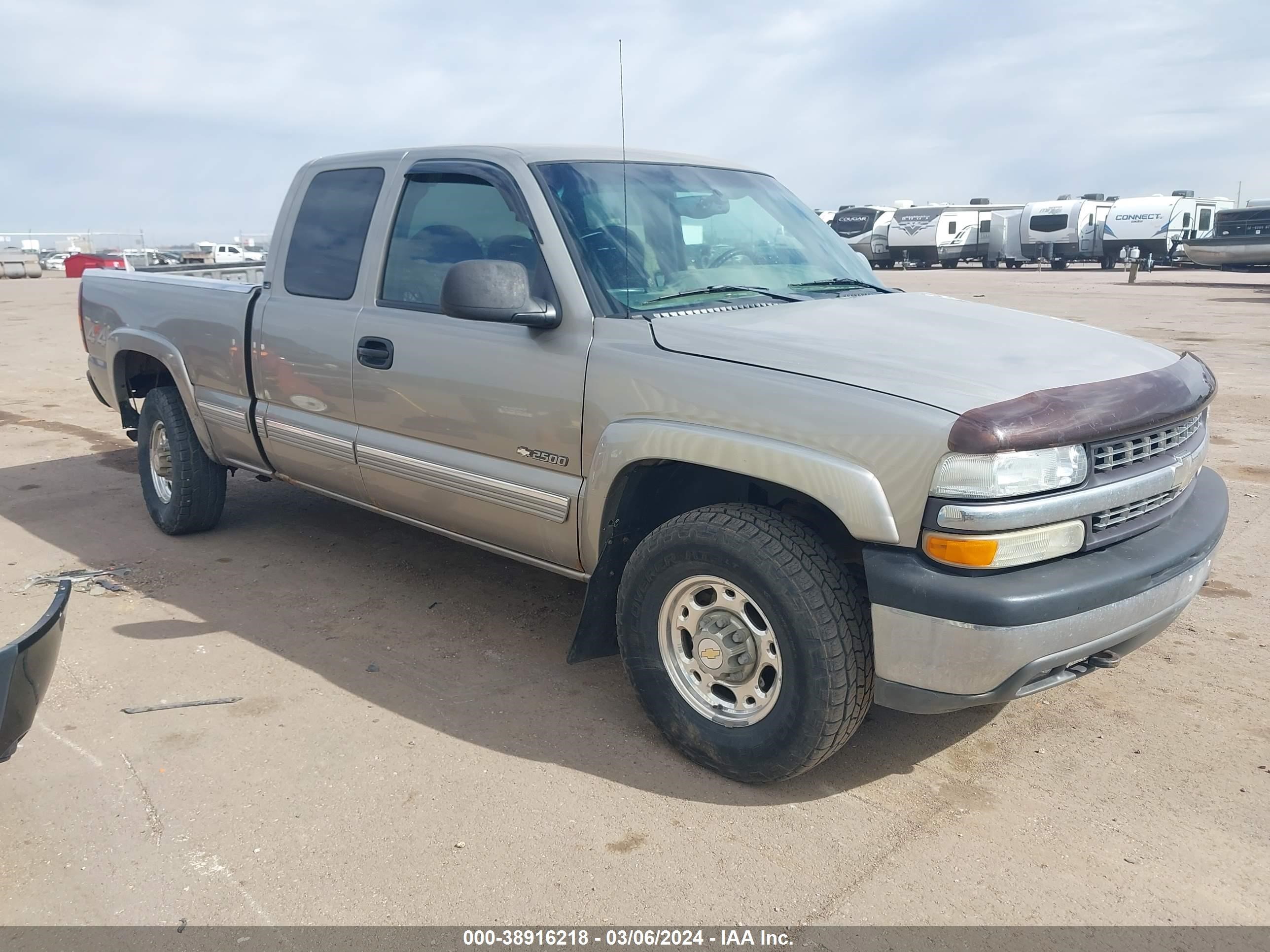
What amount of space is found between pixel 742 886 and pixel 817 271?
2321mm

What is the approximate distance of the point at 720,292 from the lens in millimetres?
3529

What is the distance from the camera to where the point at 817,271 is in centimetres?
396

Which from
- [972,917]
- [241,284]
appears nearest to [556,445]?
[972,917]

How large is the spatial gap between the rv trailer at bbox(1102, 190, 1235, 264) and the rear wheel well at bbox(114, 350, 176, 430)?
35.2m

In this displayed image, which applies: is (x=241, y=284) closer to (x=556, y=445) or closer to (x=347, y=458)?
(x=347, y=458)

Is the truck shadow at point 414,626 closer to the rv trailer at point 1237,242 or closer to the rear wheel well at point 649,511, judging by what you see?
the rear wheel well at point 649,511

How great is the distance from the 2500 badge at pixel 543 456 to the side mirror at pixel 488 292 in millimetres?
458

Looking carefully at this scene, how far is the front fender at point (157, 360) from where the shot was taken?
203 inches

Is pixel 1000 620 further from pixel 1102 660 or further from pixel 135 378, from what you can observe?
pixel 135 378

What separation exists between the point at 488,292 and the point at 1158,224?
119ft

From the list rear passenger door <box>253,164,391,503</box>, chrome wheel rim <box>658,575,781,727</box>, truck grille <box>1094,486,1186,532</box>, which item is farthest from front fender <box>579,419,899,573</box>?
rear passenger door <box>253,164,391,503</box>

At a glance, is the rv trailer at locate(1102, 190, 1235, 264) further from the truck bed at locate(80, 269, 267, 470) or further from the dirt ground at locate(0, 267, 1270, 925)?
the truck bed at locate(80, 269, 267, 470)

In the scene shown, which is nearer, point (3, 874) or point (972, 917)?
point (972, 917)
